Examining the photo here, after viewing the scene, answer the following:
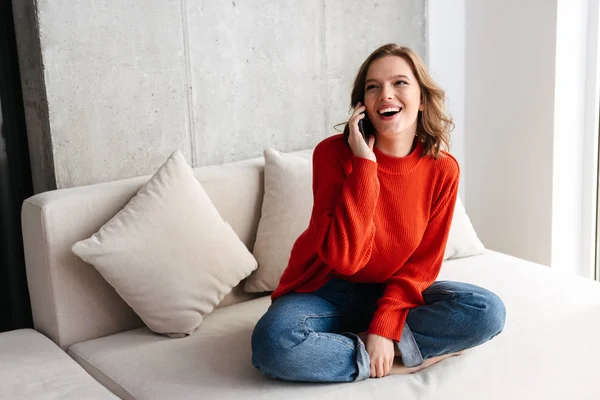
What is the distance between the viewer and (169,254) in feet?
7.29

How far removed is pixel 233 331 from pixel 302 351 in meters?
0.39

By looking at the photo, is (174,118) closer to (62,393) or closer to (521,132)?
(62,393)

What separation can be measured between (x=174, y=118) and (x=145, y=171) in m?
0.20

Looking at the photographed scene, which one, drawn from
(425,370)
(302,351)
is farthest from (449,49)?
(302,351)

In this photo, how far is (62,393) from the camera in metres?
1.86

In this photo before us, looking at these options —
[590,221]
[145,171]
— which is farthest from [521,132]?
[145,171]

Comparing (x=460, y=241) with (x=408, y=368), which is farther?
(x=460, y=241)

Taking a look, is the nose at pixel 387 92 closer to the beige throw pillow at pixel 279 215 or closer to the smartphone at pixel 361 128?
the smartphone at pixel 361 128

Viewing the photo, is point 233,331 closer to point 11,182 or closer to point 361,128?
point 361,128

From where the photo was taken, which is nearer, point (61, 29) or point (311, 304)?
point (311, 304)

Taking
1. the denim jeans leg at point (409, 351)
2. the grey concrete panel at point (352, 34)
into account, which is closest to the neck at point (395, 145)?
the denim jeans leg at point (409, 351)

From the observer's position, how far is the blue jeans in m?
1.86

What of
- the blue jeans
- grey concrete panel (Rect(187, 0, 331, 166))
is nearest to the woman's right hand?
the blue jeans

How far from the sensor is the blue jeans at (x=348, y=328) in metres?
1.86
